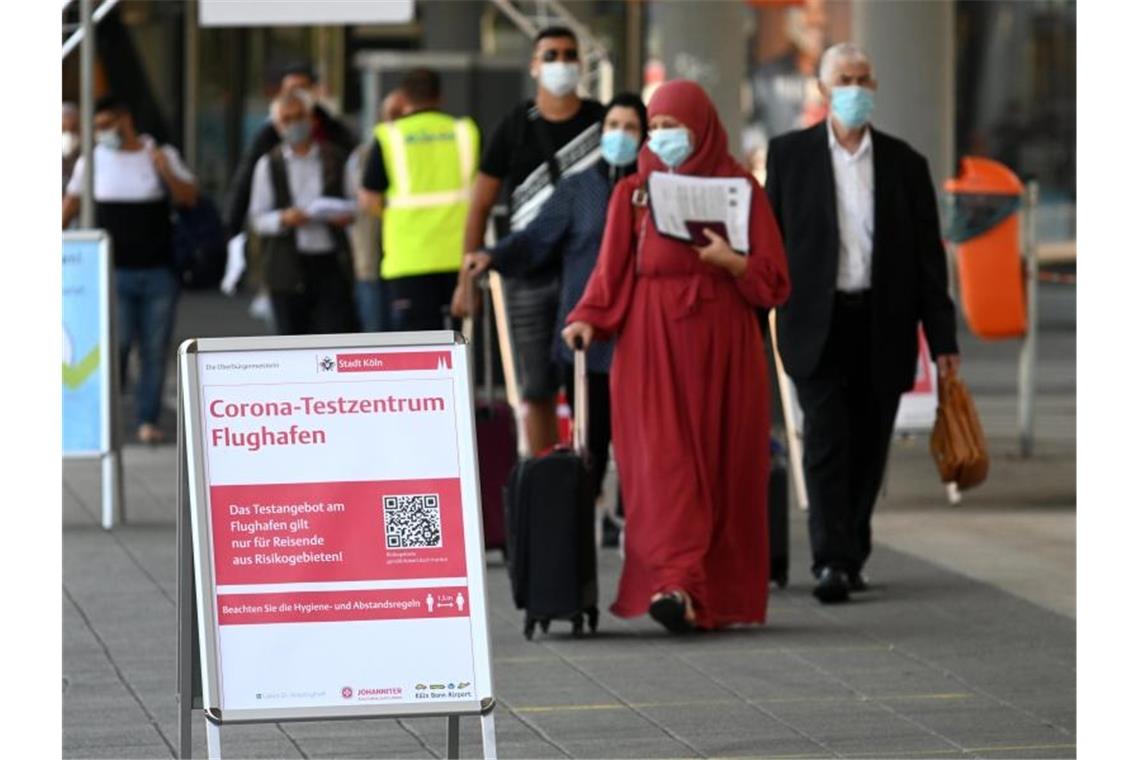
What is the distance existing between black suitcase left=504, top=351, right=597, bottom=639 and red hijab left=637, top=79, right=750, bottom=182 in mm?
1000


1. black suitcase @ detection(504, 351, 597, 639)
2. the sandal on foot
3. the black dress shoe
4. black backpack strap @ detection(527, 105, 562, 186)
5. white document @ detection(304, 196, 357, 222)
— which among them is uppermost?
black backpack strap @ detection(527, 105, 562, 186)

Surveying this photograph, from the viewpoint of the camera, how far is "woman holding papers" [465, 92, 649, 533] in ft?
30.9

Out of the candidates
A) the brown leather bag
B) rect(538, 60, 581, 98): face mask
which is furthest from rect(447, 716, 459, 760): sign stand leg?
rect(538, 60, 581, 98): face mask

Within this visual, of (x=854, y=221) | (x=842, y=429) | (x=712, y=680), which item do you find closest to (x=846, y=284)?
(x=854, y=221)

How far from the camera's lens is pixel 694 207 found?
8445 mm

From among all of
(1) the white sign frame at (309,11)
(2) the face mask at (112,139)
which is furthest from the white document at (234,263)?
(1) the white sign frame at (309,11)

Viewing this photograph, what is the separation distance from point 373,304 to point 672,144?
27.9ft

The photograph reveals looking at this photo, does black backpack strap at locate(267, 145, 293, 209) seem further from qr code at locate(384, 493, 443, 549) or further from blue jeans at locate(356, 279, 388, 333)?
qr code at locate(384, 493, 443, 549)

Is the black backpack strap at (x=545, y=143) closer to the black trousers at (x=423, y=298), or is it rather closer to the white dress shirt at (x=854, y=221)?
the white dress shirt at (x=854, y=221)

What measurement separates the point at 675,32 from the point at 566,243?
14.7 meters

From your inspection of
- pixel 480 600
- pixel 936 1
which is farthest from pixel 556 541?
pixel 936 1

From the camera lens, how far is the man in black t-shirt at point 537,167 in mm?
10523

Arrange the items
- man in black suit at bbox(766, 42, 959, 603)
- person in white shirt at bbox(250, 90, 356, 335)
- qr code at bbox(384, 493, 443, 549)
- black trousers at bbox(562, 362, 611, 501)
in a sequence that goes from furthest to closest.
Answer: person in white shirt at bbox(250, 90, 356, 335)
black trousers at bbox(562, 362, 611, 501)
man in black suit at bbox(766, 42, 959, 603)
qr code at bbox(384, 493, 443, 549)
